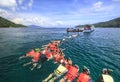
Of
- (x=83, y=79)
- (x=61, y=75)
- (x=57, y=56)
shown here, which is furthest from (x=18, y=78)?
(x=83, y=79)

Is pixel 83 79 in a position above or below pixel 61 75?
above

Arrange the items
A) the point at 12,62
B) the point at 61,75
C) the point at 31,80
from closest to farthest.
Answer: the point at 31,80 < the point at 61,75 < the point at 12,62

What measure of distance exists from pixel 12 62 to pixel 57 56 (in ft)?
32.5

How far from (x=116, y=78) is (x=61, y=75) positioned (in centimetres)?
945

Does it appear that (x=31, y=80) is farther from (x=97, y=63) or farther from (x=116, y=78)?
(x=97, y=63)

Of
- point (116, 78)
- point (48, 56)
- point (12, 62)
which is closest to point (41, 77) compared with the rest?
point (48, 56)

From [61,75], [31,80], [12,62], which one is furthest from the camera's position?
[12,62]

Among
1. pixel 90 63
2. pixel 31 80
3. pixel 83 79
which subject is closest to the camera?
pixel 83 79

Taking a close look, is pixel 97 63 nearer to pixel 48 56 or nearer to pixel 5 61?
pixel 48 56

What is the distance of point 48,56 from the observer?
90.6 ft

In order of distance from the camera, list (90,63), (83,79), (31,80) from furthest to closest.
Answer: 1. (90,63)
2. (31,80)
3. (83,79)

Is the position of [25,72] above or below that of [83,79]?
below

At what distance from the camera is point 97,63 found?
101 feet

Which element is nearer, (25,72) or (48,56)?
(25,72)
